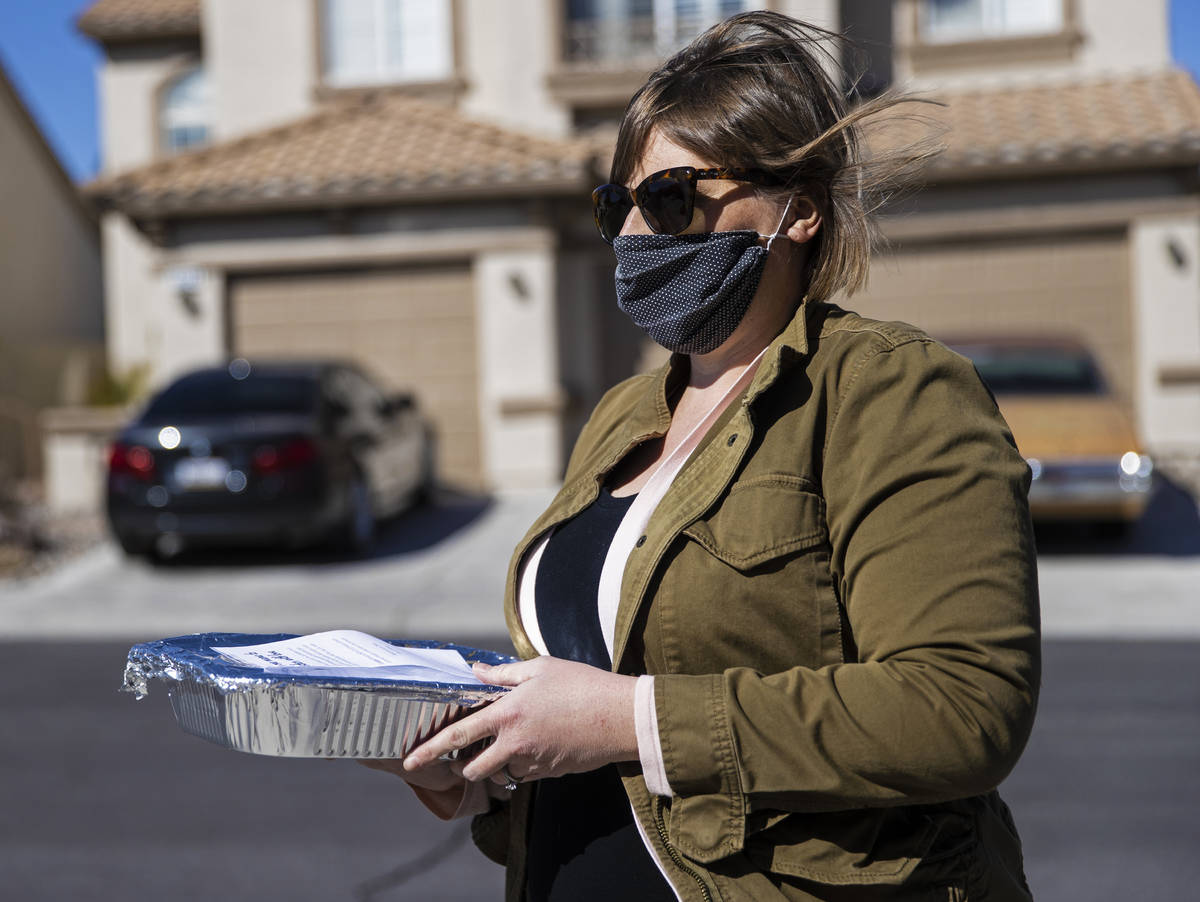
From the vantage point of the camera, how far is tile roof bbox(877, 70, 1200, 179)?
13609 mm

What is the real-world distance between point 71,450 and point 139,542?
14.0 ft

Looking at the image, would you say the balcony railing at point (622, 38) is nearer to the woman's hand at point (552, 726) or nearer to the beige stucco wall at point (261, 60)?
the beige stucco wall at point (261, 60)

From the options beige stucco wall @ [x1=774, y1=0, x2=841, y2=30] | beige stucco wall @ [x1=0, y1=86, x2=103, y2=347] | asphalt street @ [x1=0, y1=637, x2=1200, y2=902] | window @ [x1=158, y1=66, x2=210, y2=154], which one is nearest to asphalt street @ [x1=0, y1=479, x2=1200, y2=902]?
asphalt street @ [x1=0, y1=637, x2=1200, y2=902]

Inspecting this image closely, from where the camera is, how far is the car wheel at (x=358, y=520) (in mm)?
11102

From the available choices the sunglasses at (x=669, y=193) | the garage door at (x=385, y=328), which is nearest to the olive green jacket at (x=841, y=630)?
the sunglasses at (x=669, y=193)

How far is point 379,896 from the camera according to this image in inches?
177

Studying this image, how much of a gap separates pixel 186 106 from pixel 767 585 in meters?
20.3

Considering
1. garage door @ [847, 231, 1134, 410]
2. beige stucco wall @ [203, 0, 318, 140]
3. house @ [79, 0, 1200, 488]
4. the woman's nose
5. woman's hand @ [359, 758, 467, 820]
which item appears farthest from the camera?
beige stucco wall @ [203, 0, 318, 140]

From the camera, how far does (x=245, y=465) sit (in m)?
10.3

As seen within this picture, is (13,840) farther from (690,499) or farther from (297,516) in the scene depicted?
(297,516)

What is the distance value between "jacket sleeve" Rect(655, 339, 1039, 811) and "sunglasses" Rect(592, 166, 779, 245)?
45 centimetres

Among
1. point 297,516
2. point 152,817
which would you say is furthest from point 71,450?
point 152,817

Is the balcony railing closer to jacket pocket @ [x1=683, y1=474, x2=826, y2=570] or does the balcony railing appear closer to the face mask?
the face mask

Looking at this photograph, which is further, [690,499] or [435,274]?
[435,274]
